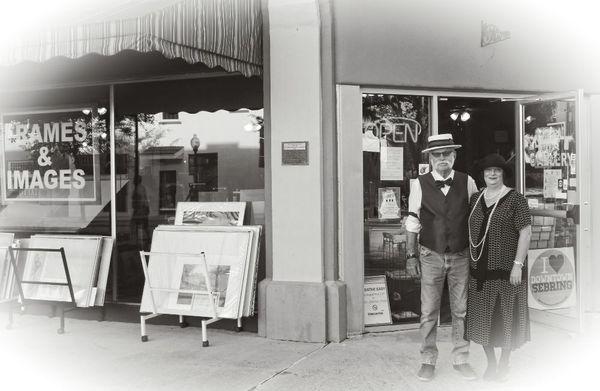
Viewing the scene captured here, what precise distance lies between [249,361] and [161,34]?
3.14m

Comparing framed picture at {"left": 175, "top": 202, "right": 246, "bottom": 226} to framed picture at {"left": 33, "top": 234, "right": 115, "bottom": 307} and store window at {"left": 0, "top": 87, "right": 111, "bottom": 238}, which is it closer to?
framed picture at {"left": 33, "top": 234, "right": 115, "bottom": 307}

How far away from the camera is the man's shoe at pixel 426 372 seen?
17.5 ft

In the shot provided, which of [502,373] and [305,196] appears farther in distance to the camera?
[305,196]

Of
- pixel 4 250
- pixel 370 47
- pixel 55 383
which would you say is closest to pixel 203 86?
pixel 370 47

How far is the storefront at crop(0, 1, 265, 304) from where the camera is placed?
24.4 feet

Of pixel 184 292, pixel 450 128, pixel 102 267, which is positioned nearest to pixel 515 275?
pixel 450 128

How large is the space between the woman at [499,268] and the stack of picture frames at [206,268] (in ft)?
8.36

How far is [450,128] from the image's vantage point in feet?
24.3

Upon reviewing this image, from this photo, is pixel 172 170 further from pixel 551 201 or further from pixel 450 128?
pixel 551 201

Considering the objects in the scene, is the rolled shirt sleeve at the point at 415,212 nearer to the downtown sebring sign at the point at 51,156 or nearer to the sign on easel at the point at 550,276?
the sign on easel at the point at 550,276

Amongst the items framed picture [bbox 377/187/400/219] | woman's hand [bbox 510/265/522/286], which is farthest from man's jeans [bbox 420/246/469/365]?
framed picture [bbox 377/187/400/219]

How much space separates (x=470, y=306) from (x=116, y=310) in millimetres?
4600

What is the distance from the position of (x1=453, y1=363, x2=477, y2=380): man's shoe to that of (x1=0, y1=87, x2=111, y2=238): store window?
478cm

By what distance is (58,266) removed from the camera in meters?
7.71
